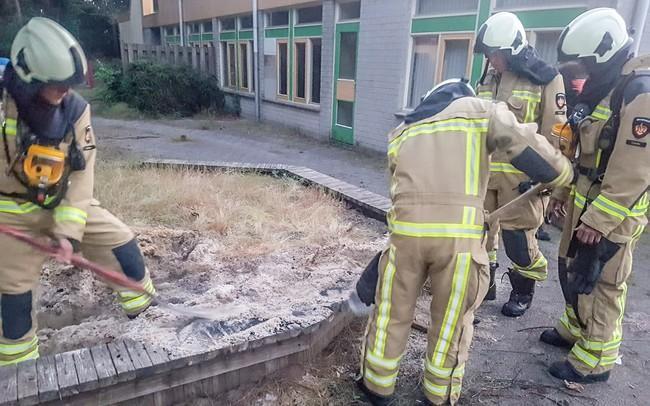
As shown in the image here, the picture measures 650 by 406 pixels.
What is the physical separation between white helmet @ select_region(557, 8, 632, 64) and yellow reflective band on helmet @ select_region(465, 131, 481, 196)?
89cm

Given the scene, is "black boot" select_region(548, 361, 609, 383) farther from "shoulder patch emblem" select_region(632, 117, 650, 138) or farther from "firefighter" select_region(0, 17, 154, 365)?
"firefighter" select_region(0, 17, 154, 365)

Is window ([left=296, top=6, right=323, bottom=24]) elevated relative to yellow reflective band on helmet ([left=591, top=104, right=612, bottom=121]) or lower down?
elevated

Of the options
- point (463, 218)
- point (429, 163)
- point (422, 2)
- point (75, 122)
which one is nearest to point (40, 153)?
point (75, 122)

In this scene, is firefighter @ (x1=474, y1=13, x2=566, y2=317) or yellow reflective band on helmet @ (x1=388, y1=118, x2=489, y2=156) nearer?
yellow reflective band on helmet @ (x1=388, y1=118, x2=489, y2=156)

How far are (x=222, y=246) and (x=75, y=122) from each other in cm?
148

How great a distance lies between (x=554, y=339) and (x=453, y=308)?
1271mm

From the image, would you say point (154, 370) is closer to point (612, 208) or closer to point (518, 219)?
point (612, 208)

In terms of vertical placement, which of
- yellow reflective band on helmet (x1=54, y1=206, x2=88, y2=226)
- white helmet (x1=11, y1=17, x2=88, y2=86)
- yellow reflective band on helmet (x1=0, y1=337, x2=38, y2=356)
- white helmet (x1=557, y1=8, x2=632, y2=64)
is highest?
white helmet (x1=557, y1=8, x2=632, y2=64)

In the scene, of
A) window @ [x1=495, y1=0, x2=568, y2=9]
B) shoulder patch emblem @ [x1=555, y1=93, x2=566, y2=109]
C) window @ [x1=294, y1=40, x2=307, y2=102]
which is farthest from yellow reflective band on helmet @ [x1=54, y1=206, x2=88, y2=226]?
window @ [x1=294, y1=40, x2=307, y2=102]

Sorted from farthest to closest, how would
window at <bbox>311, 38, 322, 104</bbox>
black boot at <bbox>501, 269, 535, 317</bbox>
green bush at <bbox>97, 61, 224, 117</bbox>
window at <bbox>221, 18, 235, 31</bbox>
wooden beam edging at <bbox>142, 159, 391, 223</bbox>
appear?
window at <bbox>221, 18, 235, 31</bbox> < green bush at <bbox>97, 61, 224, 117</bbox> < window at <bbox>311, 38, 322, 104</bbox> < wooden beam edging at <bbox>142, 159, 391, 223</bbox> < black boot at <bbox>501, 269, 535, 317</bbox>

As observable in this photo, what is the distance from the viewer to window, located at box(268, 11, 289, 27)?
39.3ft

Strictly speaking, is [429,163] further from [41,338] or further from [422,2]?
[422,2]

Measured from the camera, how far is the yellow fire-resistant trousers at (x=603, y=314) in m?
2.42

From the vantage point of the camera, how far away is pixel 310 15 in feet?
36.2
